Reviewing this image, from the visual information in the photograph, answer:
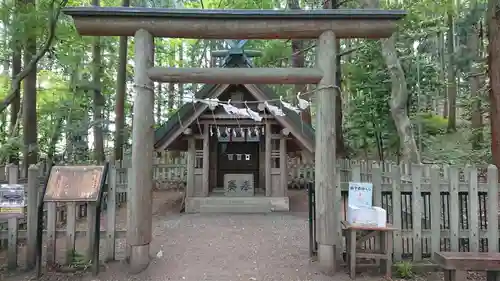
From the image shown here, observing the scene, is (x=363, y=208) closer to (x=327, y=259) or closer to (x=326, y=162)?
(x=326, y=162)

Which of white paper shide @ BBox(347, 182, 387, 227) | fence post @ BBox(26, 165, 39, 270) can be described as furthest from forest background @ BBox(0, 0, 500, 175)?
white paper shide @ BBox(347, 182, 387, 227)

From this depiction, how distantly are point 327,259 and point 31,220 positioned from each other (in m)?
4.95

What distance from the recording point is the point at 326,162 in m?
5.55

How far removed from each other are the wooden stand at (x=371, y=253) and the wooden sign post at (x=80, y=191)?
13.3ft

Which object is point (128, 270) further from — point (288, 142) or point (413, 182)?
point (288, 142)

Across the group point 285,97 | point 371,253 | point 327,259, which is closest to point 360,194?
point 371,253

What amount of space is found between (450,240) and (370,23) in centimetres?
400

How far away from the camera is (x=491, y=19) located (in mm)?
6969

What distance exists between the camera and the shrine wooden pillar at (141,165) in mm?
5352

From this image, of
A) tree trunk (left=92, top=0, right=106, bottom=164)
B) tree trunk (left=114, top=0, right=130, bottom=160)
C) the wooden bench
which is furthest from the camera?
tree trunk (left=114, top=0, right=130, bottom=160)

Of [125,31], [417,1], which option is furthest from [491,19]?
[125,31]

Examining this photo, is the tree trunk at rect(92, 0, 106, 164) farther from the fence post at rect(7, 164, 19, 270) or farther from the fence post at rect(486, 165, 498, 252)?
the fence post at rect(486, 165, 498, 252)

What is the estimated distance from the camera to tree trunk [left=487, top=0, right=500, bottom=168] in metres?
6.82

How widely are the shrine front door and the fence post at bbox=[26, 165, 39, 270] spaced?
26.4ft
